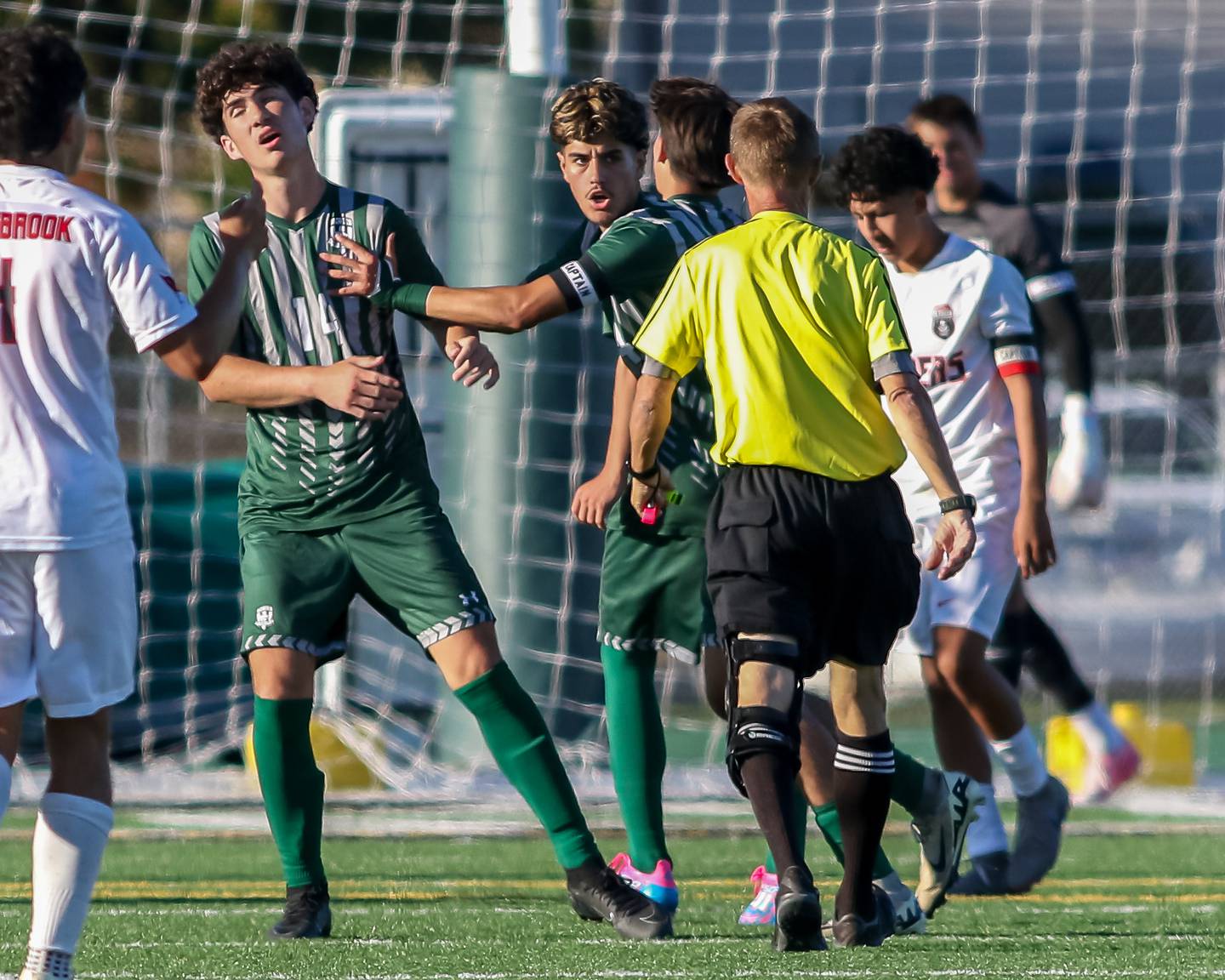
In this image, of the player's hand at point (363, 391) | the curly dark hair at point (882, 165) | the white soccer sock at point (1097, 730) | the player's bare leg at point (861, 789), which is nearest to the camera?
the player's bare leg at point (861, 789)

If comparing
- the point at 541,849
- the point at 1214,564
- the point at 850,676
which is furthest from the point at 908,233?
the point at 1214,564

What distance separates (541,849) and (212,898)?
1.51 m

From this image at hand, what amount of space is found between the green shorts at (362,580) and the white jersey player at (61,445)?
116 cm

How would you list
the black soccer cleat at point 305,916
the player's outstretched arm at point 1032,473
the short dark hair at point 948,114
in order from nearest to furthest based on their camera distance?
1. the black soccer cleat at point 305,916
2. the player's outstretched arm at point 1032,473
3. the short dark hair at point 948,114

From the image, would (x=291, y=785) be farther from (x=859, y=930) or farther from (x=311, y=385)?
(x=859, y=930)

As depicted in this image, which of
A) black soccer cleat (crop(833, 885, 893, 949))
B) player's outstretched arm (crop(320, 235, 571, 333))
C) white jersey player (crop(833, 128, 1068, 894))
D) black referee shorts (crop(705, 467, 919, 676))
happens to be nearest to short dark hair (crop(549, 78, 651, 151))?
player's outstretched arm (crop(320, 235, 571, 333))

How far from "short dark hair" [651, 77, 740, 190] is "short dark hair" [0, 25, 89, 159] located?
1.77 metres

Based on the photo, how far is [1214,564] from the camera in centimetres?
1409

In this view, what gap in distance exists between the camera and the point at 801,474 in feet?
15.3

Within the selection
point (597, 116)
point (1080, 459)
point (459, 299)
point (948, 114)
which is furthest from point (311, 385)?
point (1080, 459)

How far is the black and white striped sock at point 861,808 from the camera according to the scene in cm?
471

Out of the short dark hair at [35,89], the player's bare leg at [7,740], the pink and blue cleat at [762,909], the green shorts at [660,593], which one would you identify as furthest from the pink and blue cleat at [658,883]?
the short dark hair at [35,89]

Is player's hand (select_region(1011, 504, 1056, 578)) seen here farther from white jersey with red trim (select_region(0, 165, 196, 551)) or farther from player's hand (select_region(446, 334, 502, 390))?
white jersey with red trim (select_region(0, 165, 196, 551))

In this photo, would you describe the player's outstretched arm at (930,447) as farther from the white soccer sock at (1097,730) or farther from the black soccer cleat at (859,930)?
the white soccer sock at (1097,730)
